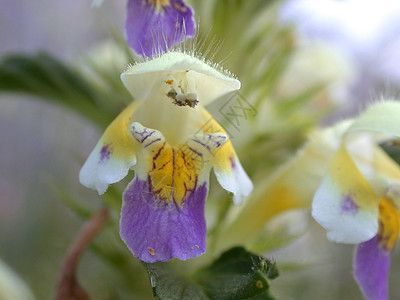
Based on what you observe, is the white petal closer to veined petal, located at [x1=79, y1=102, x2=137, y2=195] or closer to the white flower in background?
veined petal, located at [x1=79, y1=102, x2=137, y2=195]

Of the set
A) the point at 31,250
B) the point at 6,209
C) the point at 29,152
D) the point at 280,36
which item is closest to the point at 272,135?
the point at 280,36

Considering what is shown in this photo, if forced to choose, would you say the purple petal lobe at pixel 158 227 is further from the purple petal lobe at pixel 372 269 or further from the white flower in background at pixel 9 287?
the white flower in background at pixel 9 287

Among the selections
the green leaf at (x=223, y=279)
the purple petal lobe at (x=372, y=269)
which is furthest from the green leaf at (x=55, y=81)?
the purple petal lobe at (x=372, y=269)

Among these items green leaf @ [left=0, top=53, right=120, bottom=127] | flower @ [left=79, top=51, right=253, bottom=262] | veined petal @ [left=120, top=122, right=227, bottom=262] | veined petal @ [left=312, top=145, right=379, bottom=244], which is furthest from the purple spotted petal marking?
green leaf @ [left=0, top=53, right=120, bottom=127]

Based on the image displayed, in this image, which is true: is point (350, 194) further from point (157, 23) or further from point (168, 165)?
point (157, 23)

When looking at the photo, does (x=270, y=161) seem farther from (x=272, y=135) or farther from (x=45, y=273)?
(x=45, y=273)
